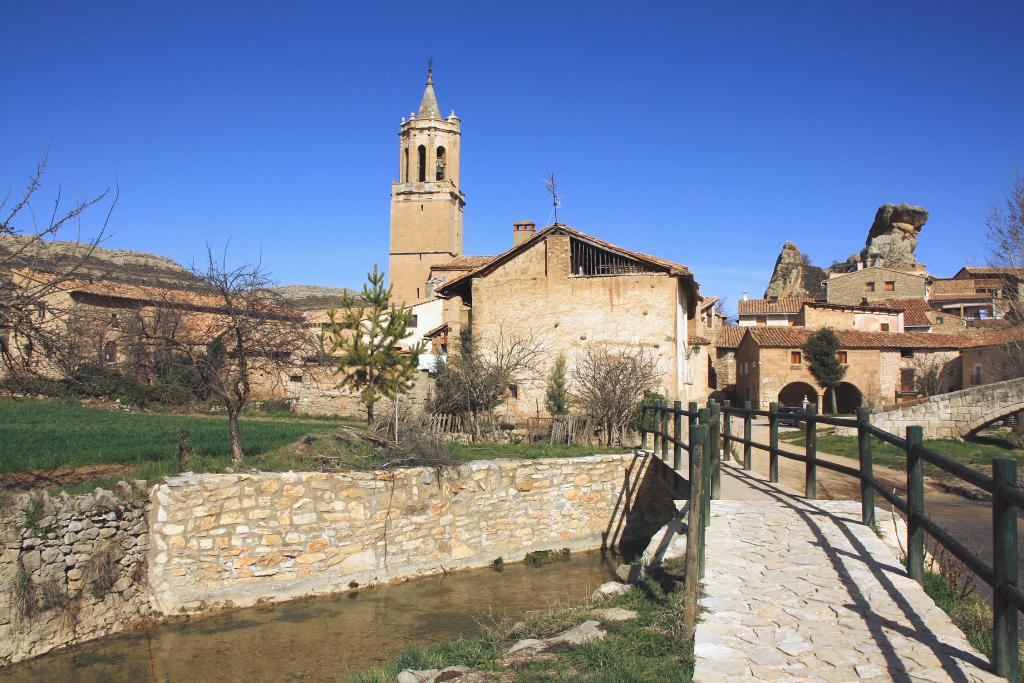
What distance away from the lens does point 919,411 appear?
22.4m

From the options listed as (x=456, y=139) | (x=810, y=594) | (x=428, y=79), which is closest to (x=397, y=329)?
(x=810, y=594)

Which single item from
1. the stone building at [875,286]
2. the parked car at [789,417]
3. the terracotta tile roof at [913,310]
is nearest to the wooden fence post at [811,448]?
the parked car at [789,417]

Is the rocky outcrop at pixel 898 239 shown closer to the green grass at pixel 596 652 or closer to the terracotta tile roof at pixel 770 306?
the terracotta tile roof at pixel 770 306

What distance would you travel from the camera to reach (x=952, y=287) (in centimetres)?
5525

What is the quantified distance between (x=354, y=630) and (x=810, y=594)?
6.84 m

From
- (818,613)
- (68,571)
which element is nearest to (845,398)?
(818,613)

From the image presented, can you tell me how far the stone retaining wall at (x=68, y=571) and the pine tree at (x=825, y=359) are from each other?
1360 inches

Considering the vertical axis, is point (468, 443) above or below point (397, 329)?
below

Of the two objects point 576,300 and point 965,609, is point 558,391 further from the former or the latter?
point 965,609

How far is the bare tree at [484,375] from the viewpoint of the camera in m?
18.5

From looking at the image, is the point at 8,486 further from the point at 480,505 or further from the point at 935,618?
the point at 935,618

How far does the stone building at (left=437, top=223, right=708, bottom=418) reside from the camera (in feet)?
72.9

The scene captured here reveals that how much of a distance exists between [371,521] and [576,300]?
1255 centimetres

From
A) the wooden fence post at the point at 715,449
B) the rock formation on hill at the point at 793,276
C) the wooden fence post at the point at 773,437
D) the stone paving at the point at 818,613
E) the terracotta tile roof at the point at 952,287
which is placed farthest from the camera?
the rock formation on hill at the point at 793,276
